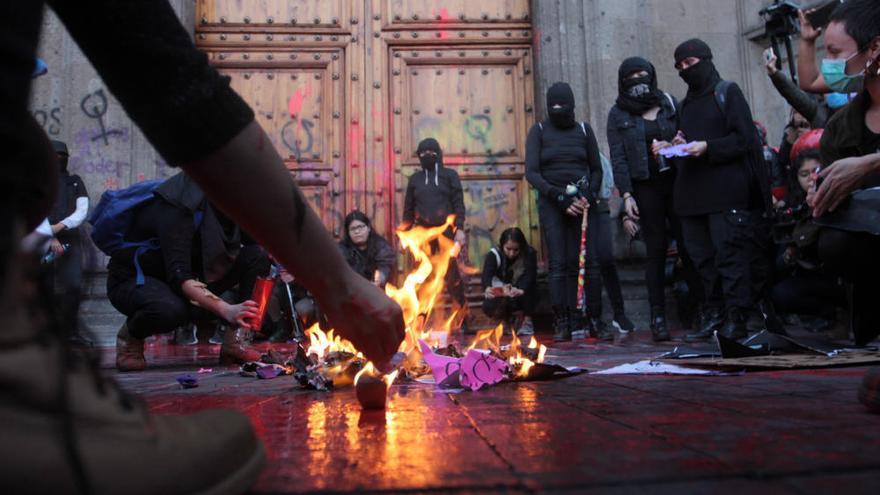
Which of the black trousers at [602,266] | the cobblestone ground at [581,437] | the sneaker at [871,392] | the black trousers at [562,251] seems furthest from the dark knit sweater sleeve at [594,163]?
the sneaker at [871,392]

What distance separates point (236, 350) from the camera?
14.3ft

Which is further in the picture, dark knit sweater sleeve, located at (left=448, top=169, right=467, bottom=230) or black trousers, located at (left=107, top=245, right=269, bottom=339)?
dark knit sweater sleeve, located at (left=448, top=169, right=467, bottom=230)

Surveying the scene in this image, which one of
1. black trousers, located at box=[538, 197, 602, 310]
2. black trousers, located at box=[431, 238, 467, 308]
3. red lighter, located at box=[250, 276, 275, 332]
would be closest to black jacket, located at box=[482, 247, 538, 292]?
black trousers, located at box=[431, 238, 467, 308]

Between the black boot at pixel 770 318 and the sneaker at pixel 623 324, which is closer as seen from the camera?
the black boot at pixel 770 318

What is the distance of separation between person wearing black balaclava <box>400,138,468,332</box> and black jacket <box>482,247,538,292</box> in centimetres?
30

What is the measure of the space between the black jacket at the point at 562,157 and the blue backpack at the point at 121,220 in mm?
3133

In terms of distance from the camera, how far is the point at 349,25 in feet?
25.7

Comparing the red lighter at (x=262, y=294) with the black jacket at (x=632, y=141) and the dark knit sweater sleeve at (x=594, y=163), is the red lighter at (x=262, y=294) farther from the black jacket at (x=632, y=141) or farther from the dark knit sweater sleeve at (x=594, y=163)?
the dark knit sweater sleeve at (x=594, y=163)

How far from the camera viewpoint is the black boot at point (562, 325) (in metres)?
5.76

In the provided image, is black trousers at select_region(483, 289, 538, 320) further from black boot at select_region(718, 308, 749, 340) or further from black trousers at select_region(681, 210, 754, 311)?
black boot at select_region(718, 308, 749, 340)

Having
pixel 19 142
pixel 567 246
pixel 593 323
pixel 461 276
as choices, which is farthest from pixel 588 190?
pixel 19 142

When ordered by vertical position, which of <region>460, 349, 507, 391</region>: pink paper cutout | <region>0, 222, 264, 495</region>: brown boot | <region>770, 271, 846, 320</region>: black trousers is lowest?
<region>460, 349, 507, 391</region>: pink paper cutout

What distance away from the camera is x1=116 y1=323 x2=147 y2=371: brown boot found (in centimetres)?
404

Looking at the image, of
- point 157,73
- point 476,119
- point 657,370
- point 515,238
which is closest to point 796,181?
point 515,238
